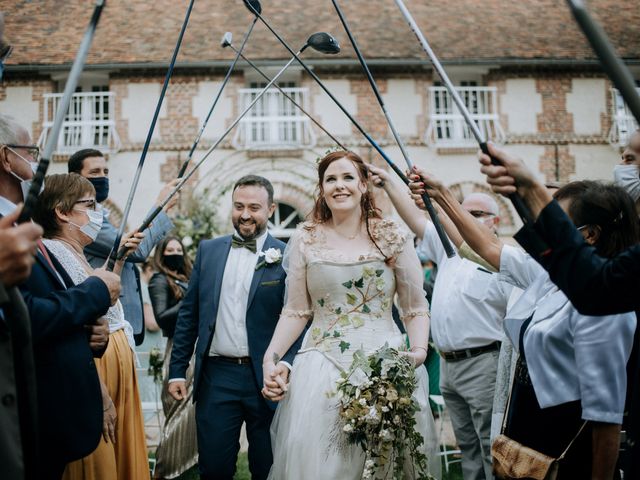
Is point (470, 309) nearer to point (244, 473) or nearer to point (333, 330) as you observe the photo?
point (333, 330)

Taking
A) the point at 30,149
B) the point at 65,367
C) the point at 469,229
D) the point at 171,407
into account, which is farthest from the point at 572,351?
the point at 171,407

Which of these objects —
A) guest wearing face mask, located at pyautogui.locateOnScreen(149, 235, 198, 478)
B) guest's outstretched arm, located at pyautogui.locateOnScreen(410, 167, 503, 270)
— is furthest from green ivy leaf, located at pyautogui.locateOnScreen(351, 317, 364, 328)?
guest wearing face mask, located at pyautogui.locateOnScreen(149, 235, 198, 478)

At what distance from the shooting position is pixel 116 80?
1650cm

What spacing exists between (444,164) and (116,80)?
8674mm

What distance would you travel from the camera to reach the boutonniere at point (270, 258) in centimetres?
434

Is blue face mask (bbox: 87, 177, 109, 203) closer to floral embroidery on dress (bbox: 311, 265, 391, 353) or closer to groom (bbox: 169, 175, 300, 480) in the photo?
groom (bbox: 169, 175, 300, 480)

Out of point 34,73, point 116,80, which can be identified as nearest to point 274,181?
point 116,80

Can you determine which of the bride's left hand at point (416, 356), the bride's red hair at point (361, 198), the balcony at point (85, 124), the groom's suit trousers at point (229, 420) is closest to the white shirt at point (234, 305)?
the groom's suit trousers at point (229, 420)

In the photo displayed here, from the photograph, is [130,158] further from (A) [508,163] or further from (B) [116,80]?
(A) [508,163]

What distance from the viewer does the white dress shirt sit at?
249cm

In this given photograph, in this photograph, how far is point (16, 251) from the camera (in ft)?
6.31

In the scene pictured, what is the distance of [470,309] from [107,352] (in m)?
2.45

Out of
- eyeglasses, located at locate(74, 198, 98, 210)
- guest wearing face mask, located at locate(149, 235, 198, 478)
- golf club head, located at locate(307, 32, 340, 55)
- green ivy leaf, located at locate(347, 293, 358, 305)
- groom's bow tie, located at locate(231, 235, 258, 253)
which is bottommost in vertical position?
guest wearing face mask, located at locate(149, 235, 198, 478)

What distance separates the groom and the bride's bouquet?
0.86 m
